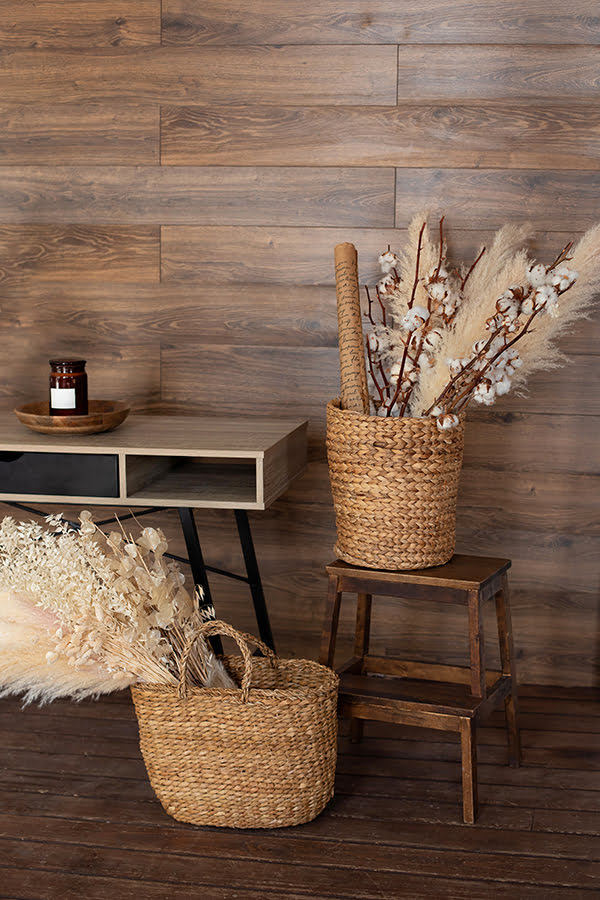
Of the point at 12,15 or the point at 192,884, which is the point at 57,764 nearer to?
the point at 192,884

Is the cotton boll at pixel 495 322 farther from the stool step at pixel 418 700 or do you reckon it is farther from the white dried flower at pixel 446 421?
the stool step at pixel 418 700

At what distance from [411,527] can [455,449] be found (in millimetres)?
194

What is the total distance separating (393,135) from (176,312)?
0.76m

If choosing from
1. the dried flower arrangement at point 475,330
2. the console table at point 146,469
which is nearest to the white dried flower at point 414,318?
the dried flower arrangement at point 475,330

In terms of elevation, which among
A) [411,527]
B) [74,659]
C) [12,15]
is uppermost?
[12,15]

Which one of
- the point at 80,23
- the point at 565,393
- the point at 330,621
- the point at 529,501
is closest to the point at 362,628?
the point at 330,621

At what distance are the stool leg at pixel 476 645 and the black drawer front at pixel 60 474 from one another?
0.84m

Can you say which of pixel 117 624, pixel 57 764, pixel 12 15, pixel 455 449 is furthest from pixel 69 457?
pixel 12 15

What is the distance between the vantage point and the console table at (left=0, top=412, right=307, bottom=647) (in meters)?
2.22

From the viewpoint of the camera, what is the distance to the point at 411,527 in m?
2.09

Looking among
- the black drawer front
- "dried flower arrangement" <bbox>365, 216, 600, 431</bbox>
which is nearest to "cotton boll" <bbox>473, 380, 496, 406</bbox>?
"dried flower arrangement" <bbox>365, 216, 600, 431</bbox>

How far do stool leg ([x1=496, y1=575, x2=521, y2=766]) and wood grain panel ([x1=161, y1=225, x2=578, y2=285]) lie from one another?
93 centimetres

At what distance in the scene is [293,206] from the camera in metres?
2.65

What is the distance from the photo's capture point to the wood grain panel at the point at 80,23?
2648 mm
